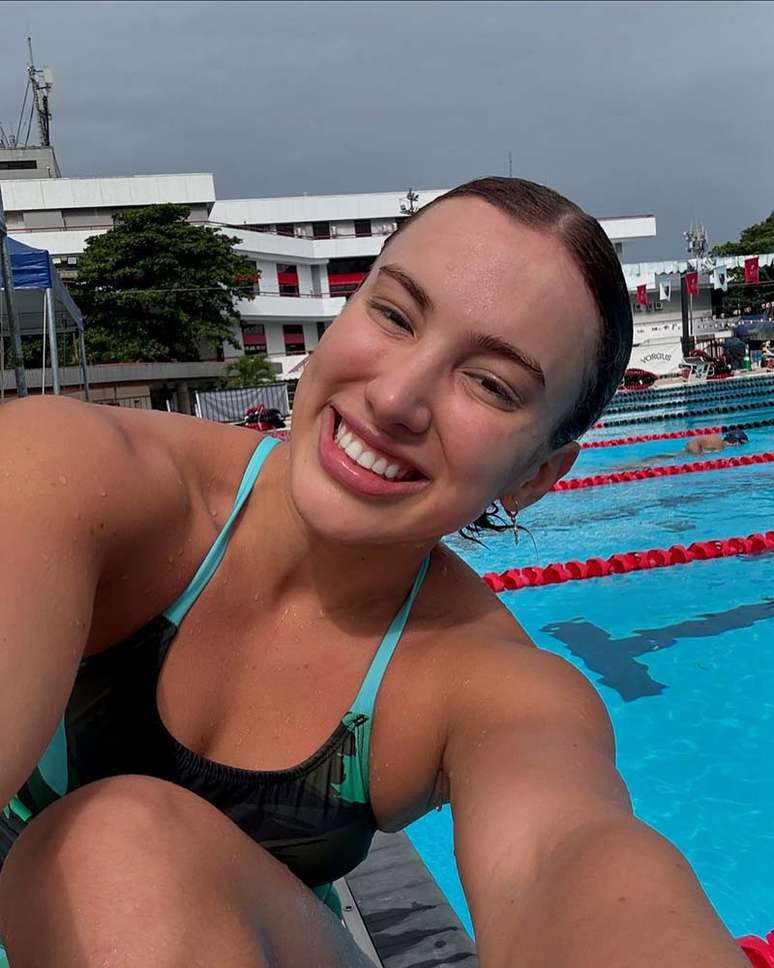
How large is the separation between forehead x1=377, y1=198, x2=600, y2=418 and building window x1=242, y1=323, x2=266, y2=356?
4195 cm

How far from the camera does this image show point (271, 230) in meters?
46.3

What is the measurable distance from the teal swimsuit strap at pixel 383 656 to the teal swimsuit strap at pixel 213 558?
337 millimetres

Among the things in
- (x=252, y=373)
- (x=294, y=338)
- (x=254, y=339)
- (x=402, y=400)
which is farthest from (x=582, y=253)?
(x=294, y=338)

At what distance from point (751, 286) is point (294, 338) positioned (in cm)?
2515

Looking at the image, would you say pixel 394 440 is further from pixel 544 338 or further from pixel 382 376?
pixel 544 338

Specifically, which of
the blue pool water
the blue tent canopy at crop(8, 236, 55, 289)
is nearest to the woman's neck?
the blue pool water

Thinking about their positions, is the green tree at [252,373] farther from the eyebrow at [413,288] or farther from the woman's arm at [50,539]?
the woman's arm at [50,539]

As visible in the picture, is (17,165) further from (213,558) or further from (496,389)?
(496,389)

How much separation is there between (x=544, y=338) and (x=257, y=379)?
31.7 metres

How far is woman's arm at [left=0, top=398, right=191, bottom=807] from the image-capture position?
102 cm

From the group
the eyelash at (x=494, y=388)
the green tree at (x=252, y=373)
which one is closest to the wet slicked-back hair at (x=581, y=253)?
the eyelash at (x=494, y=388)

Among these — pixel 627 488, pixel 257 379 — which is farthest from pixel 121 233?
pixel 627 488

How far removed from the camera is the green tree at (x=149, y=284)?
114 ft

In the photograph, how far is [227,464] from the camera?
1.60 m
